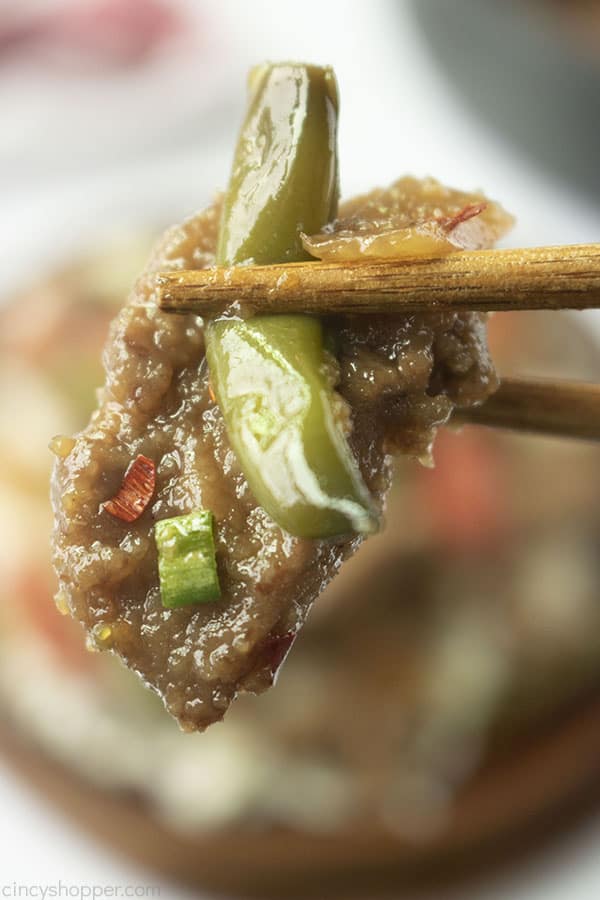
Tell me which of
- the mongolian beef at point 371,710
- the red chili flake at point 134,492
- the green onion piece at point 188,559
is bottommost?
the mongolian beef at point 371,710

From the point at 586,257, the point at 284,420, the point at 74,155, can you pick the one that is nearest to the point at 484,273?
the point at 586,257

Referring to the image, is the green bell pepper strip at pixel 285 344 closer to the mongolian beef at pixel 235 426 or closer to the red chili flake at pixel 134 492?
the mongolian beef at pixel 235 426

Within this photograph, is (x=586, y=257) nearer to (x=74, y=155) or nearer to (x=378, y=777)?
(x=378, y=777)

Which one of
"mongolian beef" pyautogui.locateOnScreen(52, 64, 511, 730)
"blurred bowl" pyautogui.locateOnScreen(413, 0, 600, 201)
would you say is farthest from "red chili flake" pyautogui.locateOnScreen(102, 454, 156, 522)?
"blurred bowl" pyautogui.locateOnScreen(413, 0, 600, 201)

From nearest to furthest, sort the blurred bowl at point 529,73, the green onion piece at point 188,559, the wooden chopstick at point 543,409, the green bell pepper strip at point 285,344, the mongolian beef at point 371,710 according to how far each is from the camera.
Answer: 1. the green bell pepper strip at point 285,344
2. the green onion piece at point 188,559
3. the wooden chopstick at point 543,409
4. the mongolian beef at point 371,710
5. the blurred bowl at point 529,73

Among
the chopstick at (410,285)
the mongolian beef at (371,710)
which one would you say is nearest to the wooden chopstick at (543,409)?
the chopstick at (410,285)

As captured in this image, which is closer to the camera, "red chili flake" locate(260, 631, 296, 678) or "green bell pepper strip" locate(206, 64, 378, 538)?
"green bell pepper strip" locate(206, 64, 378, 538)

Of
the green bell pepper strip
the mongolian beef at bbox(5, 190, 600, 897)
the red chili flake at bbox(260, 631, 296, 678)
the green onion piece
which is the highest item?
the green bell pepper strip

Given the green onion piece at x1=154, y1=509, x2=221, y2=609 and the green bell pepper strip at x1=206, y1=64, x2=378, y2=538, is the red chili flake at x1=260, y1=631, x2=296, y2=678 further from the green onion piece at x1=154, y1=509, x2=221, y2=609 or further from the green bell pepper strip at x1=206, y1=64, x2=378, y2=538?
the green bell pepper strip at x1=206, y1=64, x2=378, y2=538
